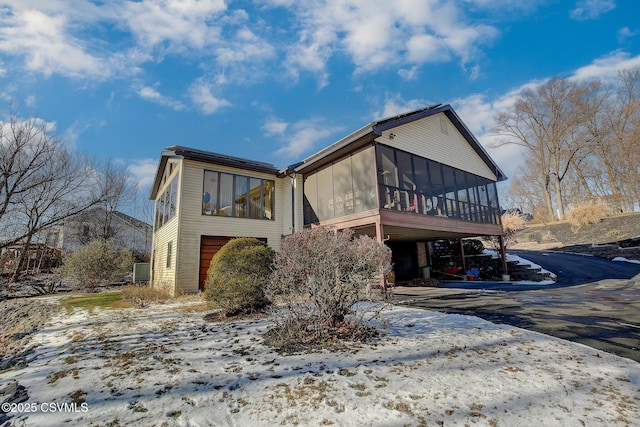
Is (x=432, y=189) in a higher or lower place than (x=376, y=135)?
lower

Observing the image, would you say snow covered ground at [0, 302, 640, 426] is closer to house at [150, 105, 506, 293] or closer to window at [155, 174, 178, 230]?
house at [150, 105, 506, 293]

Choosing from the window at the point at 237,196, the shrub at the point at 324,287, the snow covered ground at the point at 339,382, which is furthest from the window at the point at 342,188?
the snow covered ground at the point at 339,382

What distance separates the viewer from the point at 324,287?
431 cm

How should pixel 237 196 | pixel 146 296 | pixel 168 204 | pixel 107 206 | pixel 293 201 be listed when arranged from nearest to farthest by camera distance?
pixel 146 296
pixel 237 196
pixel 293 201
pixel 168 204
pixel 107 206

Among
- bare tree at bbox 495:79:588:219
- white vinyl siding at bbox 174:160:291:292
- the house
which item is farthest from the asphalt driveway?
bare tree at bbox 495:79:588:219

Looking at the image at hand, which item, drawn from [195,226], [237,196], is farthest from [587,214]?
[195,226]

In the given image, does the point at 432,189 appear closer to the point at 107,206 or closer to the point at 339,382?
the point at 339,382

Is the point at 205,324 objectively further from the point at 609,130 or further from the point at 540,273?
the point at 609,130

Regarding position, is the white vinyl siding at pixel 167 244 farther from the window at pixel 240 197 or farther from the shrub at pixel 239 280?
the shrub at pixel 239 280

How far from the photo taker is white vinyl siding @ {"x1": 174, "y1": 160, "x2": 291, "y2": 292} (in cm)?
1111

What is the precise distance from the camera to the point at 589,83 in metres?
22.4

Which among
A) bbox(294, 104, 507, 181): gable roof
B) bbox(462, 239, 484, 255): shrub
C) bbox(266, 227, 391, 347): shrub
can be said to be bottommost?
bbox(266, 227, 391, 347): shrub

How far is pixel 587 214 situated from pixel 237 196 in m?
23.6

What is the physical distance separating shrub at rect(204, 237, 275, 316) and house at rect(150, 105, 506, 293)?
4.42 metres
